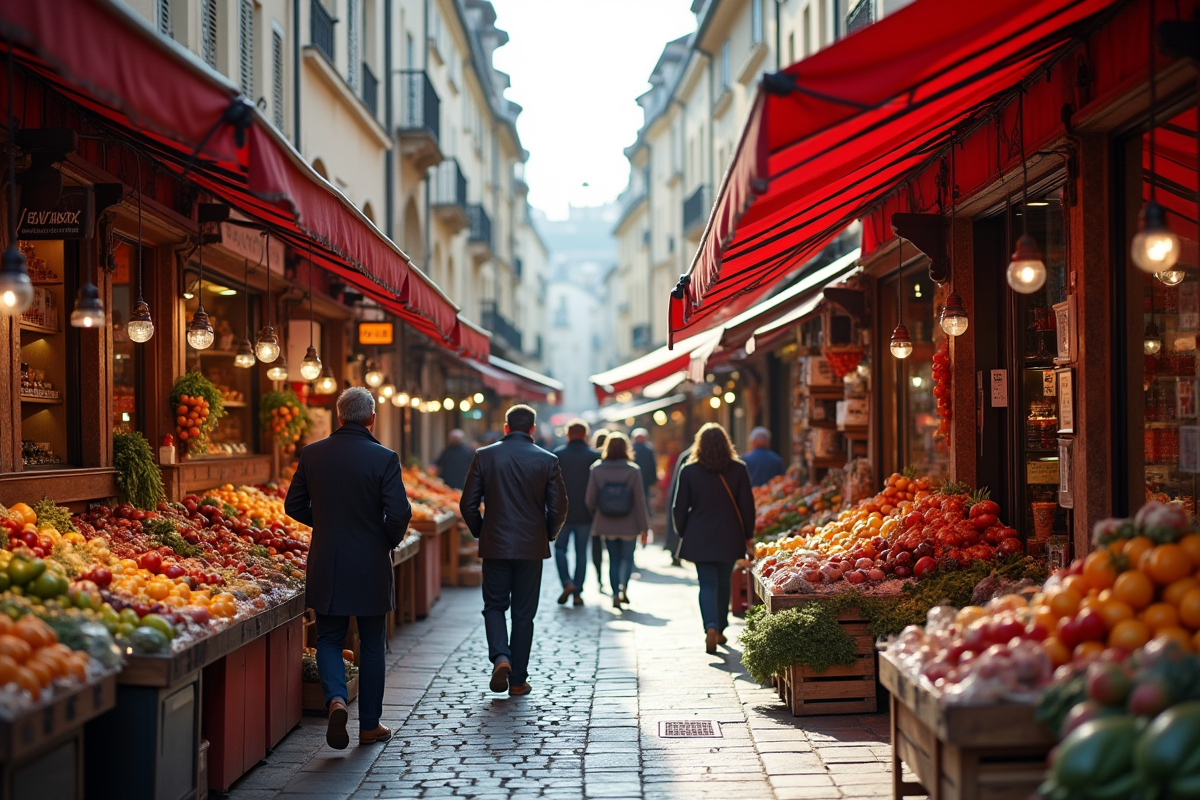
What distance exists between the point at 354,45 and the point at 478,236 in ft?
51.4

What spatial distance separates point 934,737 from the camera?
15.7 feet

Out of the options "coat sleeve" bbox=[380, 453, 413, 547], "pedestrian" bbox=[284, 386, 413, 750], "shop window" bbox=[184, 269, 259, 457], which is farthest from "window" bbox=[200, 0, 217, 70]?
"coat sleeve" bbox=[380, 453, 413, 547]

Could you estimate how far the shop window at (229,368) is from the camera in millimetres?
11703

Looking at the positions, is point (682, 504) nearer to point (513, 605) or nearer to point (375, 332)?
point (513, 605)

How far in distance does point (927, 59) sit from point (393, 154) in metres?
17.7

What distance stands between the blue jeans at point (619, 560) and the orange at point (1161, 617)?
30.3 ft

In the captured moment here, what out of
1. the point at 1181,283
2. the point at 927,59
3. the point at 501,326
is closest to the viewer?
the point at 927,59

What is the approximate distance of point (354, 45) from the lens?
18.5m

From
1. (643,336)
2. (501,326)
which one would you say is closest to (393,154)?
(501,326)

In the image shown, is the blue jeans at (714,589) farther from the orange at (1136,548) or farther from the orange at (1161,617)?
the orange at (1161,617)

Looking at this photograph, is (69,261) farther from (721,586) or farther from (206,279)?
(721,586)

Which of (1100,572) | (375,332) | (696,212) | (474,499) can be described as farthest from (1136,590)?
(696,212)

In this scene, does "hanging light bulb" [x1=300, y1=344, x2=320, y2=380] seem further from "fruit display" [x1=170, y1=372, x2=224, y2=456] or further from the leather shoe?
the leather shoe

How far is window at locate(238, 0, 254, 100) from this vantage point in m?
12.2
